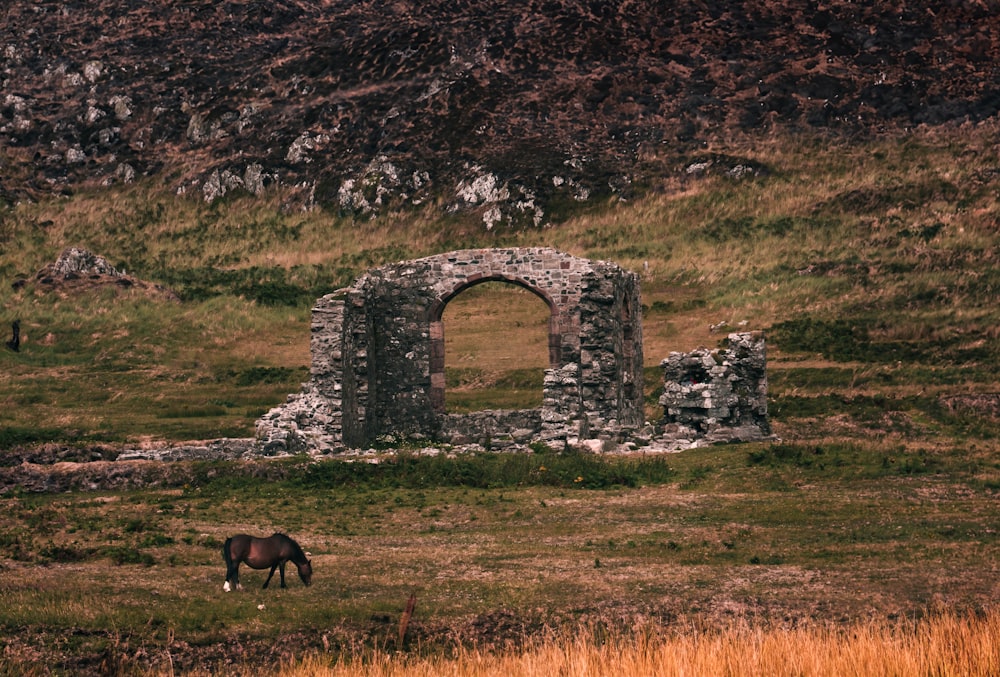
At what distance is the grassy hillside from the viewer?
121 ft

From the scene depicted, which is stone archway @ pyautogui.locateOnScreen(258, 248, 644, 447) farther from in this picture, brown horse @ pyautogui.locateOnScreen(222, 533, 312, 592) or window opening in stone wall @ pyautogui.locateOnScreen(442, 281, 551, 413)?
brown horse @ pyautogui.locateOnScreen(222, 533, 312, 592)

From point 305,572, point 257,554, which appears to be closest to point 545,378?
point 305,572

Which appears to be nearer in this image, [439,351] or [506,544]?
[506,544]

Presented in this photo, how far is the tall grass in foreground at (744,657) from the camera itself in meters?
11.5

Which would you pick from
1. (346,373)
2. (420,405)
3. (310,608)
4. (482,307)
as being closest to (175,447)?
(346,373)

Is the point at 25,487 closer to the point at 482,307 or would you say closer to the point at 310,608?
the point at 310,608

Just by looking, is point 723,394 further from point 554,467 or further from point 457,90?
point 457,90

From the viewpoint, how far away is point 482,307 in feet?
164

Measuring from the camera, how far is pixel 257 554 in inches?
612

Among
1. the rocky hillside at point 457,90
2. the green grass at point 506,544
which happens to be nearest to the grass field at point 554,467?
the green grass at point 506,544

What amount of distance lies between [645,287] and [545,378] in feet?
66.5

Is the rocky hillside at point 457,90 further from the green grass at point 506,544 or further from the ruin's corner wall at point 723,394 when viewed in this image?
the green grass at point 506,544

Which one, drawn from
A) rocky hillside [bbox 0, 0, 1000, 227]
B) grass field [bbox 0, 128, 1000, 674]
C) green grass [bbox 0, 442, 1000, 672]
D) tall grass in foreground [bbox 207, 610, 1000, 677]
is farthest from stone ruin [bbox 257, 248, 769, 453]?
rocky hillside [bbox 0, 0, 1000, 227]

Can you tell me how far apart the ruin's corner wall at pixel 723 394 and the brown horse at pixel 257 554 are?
15.2 m
